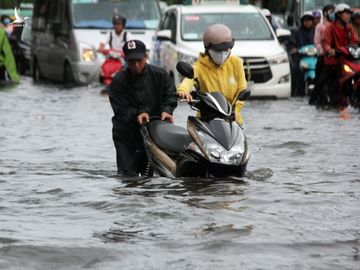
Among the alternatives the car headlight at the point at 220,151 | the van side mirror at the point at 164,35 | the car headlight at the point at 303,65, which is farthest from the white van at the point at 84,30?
the car headlight at the point at 220,151

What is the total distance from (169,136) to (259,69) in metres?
11.7

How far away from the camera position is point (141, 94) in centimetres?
1197

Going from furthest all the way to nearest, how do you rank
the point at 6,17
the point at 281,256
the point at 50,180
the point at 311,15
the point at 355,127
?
the point at 6,17 < the point at 311,15 < the point at 355,127 < the point at 50,180 < the point at 281,256

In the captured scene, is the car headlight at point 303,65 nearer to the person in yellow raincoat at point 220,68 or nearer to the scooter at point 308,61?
the scooter at point 308,61

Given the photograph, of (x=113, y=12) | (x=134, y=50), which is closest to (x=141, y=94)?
(x=134, y=50)

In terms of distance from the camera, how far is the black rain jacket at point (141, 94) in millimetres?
11945

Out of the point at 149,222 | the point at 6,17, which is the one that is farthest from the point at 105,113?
the point at 6,17

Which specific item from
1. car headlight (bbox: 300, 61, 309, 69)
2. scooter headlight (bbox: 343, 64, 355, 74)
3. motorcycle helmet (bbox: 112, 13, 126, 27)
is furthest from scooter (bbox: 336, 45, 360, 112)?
motorcycle helmet (bbox: 112, 13, 126, 27)

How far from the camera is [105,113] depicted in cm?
2075

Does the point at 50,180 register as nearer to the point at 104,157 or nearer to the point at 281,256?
the point at 104,157

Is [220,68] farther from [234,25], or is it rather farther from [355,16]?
[234,25]

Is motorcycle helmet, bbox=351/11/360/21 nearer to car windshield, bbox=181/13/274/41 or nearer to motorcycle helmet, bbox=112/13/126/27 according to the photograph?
car windshield, bbox=181/13/274/41

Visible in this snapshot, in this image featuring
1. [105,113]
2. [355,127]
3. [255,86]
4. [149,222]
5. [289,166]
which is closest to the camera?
[149,222]

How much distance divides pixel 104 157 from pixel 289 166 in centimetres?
231
